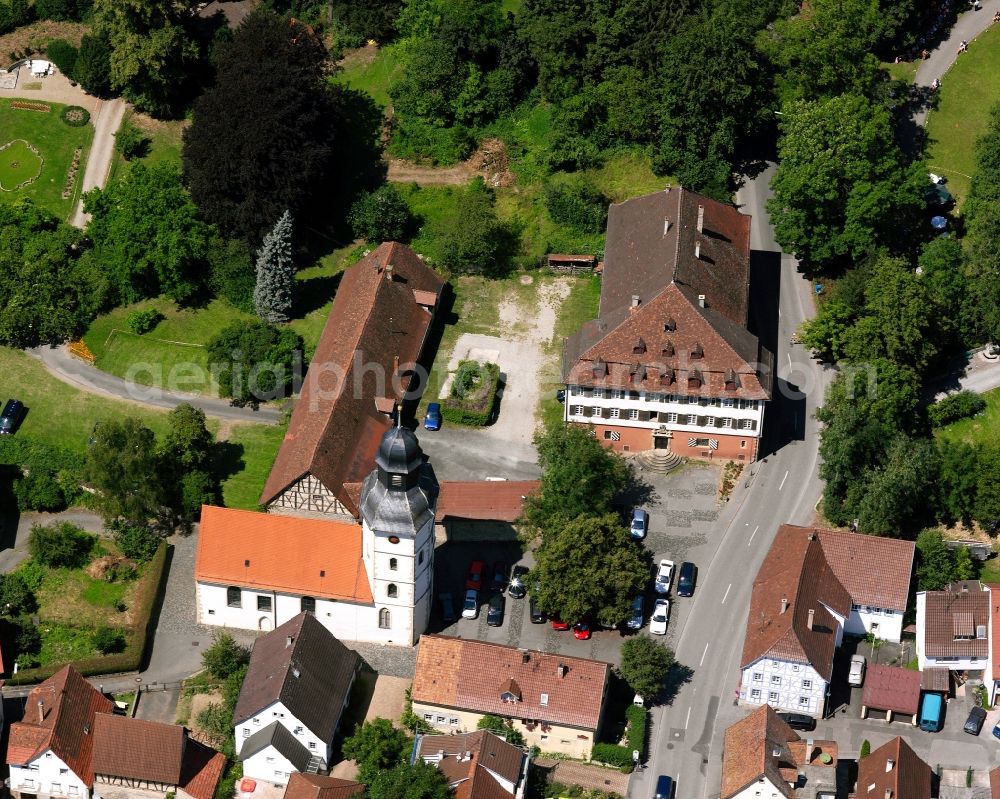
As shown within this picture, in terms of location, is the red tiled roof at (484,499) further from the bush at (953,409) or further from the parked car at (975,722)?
the parked car at (975,722)

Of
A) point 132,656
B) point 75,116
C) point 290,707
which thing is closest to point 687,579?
point 290,707

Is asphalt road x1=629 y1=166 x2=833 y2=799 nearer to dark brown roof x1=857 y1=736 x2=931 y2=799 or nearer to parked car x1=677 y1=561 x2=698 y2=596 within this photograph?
parked car x1=677 y1=561 x2=698 y2=596

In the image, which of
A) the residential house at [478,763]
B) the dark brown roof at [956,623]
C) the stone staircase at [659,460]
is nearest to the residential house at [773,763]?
the dark brown roof at [956,623]

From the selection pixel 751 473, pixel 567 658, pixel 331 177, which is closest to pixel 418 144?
pixel 331 177

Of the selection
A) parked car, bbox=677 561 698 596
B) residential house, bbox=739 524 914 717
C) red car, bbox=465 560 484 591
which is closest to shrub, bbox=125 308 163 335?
red car, bbox=465 560 484 591

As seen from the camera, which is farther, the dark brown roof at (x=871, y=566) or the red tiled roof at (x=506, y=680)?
the dark brown roof at (x=871, y=566)

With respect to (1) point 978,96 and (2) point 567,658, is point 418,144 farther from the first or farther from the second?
(2) point 567,658

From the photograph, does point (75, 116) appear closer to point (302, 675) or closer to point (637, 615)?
point (302, 675)
